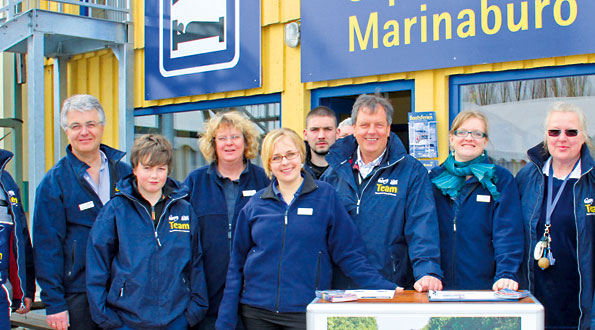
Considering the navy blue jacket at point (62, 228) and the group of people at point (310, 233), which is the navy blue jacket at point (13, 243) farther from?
the navy blue jacket at point (62, 228)

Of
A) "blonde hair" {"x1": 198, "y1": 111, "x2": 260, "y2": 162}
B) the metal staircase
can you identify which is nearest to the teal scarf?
"blonde hair" {"x1": 198, "y1": 111, "x2": 260, "y2": 162}

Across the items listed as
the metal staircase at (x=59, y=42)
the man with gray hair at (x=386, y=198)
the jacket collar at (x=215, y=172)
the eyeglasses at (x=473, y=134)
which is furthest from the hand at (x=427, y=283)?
the metal staircase at (x=59, y=42)

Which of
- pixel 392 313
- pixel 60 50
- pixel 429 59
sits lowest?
pixel 392 313

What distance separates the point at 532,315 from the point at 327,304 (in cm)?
78

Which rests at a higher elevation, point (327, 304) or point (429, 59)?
point (429, 59)

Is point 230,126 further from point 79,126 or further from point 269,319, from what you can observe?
point 269,319

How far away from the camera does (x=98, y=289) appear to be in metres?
3.50

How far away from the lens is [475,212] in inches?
134

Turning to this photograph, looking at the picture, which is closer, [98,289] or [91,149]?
[98,289]

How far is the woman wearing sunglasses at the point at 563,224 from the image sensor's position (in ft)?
10.6

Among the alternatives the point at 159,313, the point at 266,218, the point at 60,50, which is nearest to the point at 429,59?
the point at 266,218

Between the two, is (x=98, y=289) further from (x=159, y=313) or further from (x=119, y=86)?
(x=119, y=86)

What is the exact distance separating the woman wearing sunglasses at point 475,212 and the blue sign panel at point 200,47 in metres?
3.29

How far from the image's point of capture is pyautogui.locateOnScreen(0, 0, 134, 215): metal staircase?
726 centimetres
